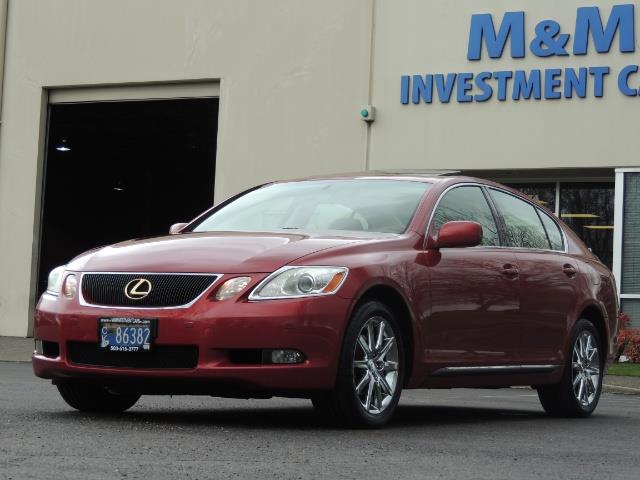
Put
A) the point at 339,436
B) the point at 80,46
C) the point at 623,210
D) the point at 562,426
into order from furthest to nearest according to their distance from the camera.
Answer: the point at 80,46 < the point at 623,210 < the point at 562,426 < the point at 339,436

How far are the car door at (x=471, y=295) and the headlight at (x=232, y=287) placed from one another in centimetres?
139

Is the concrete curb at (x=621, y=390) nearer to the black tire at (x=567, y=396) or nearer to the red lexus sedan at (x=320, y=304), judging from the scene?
the black tire at (x=567, y=396)

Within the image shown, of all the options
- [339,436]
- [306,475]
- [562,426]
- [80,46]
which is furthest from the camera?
[80,46]

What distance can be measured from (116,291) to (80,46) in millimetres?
17208

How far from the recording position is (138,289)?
24.7 feet

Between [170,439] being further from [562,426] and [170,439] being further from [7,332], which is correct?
[7,332]

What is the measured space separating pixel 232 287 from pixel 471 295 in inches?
75.4

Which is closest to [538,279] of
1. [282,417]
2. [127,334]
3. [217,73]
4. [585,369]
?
[585,369]

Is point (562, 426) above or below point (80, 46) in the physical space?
below

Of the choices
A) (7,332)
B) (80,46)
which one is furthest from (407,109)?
(7,332)

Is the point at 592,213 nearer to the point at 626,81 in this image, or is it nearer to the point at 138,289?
the point at 626,81

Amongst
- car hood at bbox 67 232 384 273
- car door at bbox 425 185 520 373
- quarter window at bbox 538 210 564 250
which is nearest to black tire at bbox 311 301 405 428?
car hood at bbox 67 232 384 273

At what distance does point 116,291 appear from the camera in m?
7.62

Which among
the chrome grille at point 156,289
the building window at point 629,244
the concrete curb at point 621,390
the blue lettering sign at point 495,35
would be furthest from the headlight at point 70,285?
the blue lettering sign at point 495,35
